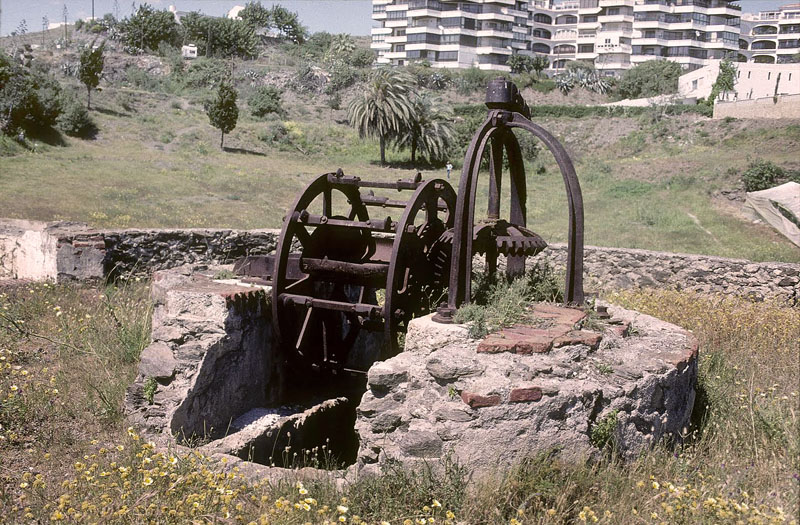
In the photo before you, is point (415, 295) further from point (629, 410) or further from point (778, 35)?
point (778, 35)

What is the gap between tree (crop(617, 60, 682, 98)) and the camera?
63200 mm

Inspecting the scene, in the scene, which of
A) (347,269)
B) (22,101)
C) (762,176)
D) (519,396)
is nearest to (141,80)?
(22,101)

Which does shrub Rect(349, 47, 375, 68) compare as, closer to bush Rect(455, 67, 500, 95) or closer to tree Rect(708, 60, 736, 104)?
bush Rect(455, 67, 500, 95)

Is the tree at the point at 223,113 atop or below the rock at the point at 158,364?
atop

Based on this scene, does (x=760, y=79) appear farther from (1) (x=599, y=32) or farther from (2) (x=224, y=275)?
(2) (x=224, y=275)

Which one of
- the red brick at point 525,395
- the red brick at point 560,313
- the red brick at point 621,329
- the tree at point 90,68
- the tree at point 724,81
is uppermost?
the tree at point 724,81

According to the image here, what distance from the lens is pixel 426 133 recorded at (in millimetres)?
37375

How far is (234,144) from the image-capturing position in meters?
38.2

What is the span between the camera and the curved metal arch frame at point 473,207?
223 inches

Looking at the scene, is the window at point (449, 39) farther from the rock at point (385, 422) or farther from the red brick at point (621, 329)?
the rock at point (385, 422)

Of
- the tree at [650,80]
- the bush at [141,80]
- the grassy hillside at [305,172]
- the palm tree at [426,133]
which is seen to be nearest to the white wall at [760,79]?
the tree at [650,80]

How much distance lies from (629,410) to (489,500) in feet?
4.29

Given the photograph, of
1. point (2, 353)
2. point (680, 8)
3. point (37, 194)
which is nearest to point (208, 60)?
point (37, 194)

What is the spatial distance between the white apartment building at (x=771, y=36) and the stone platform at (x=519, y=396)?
93.7 metres
